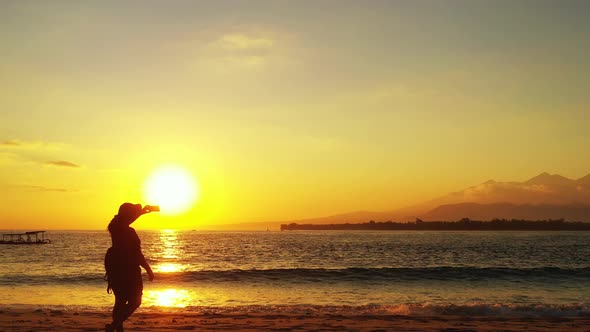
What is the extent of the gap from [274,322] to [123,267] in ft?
23.2

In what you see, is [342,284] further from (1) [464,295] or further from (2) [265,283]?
(1) [464,295]

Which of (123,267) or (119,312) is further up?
(123,267)

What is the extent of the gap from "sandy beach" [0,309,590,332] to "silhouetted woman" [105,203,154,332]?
492 cm

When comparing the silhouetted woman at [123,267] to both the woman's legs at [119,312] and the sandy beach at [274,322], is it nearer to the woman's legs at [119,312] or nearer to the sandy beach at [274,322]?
the woman's legs at [119,312]

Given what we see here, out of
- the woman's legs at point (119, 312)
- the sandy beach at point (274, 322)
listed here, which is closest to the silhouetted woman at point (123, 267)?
the woman's legs at point (119, 312)

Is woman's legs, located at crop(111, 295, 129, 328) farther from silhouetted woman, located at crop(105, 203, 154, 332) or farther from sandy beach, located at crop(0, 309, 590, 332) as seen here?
sandy beach, located at crop(0, 309, 590, 332)

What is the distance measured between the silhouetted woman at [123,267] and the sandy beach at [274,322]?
4922mm

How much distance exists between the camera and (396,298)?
25.7m

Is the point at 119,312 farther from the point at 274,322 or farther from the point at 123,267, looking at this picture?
the point at 274,322

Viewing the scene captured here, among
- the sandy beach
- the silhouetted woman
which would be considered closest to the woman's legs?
the silhouetted woman

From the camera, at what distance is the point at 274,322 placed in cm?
1605

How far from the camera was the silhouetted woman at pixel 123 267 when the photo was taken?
10.0m

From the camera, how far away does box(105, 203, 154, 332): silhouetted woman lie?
1001 cm

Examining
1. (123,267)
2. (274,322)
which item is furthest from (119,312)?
(274,322)
